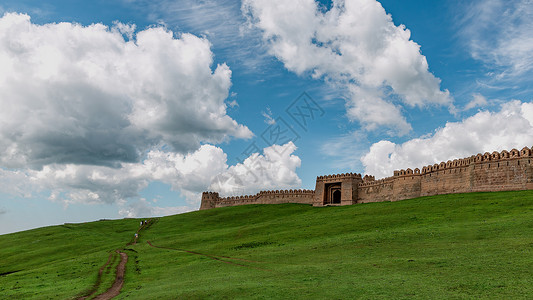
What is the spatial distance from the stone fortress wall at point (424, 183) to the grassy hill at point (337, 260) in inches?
184

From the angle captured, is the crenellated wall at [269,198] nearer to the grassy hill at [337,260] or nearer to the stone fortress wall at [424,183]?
the stone fortress wall at [424,183]

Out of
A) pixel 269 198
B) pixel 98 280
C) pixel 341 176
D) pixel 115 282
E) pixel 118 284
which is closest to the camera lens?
pixel 118 284

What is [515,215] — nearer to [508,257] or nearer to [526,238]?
[526,238]

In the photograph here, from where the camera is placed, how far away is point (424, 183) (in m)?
69.2

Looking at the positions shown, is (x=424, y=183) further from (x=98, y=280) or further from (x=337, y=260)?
(x=98, y=280)

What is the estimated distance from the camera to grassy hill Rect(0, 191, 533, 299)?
1944 cm

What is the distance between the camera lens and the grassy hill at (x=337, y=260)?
19438 millimetres

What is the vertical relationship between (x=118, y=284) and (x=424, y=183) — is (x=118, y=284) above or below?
below

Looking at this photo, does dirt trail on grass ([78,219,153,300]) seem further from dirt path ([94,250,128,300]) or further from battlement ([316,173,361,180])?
battlement ([316,173,361,180])

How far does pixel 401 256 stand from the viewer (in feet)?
88.4

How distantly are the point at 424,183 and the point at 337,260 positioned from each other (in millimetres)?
47758

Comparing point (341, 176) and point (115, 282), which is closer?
point (115, 282)

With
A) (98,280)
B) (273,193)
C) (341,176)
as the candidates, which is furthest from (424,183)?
(98,280)

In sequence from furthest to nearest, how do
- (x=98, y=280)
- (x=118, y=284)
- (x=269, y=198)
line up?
(x=269, y=198)
(x=98, y=280)
(x=118, y=284)
